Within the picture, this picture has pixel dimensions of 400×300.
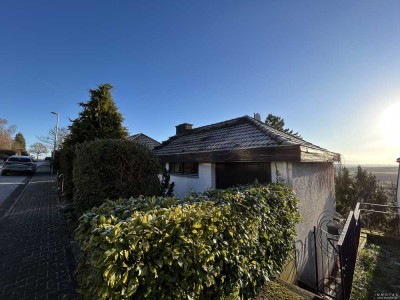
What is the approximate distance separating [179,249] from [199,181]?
5.91m

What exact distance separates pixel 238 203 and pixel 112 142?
12.9ft

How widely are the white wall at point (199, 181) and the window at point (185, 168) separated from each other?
0.64 ft

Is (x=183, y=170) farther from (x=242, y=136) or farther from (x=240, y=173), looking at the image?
(x=240, y=173)

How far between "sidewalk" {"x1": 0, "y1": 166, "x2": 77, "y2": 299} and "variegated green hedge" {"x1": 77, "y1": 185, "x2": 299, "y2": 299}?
7.15ft

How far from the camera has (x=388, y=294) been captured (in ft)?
18.0

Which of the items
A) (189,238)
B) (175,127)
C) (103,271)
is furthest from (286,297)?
(175,127)

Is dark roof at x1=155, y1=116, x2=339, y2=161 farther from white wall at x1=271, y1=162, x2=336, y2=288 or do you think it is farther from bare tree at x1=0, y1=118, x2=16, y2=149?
bare tree at x1=0, y1=118, x2=16, y2=149

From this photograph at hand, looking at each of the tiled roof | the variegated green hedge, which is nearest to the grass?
the variegated green hedge

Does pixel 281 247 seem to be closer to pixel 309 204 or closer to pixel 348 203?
pixel 309 204

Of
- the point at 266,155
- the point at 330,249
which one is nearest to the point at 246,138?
the point at 266,155

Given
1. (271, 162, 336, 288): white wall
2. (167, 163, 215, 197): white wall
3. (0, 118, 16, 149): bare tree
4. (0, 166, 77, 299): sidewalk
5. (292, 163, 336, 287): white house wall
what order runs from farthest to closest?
Result: (0, 118, 16, 149): bare tree
(167, 163, 215, 197): white wall
(292, 163, 336, 287): white house wall
(271, 162, 336, 288): white wall
(0, 166, 77, 299): sidewalk

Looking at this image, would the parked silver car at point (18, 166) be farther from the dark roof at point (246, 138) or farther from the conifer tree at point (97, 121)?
the dark roof at point (246, 138)

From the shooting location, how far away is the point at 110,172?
17.9 feet

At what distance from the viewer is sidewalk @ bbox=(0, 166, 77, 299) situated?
12.3 feet
